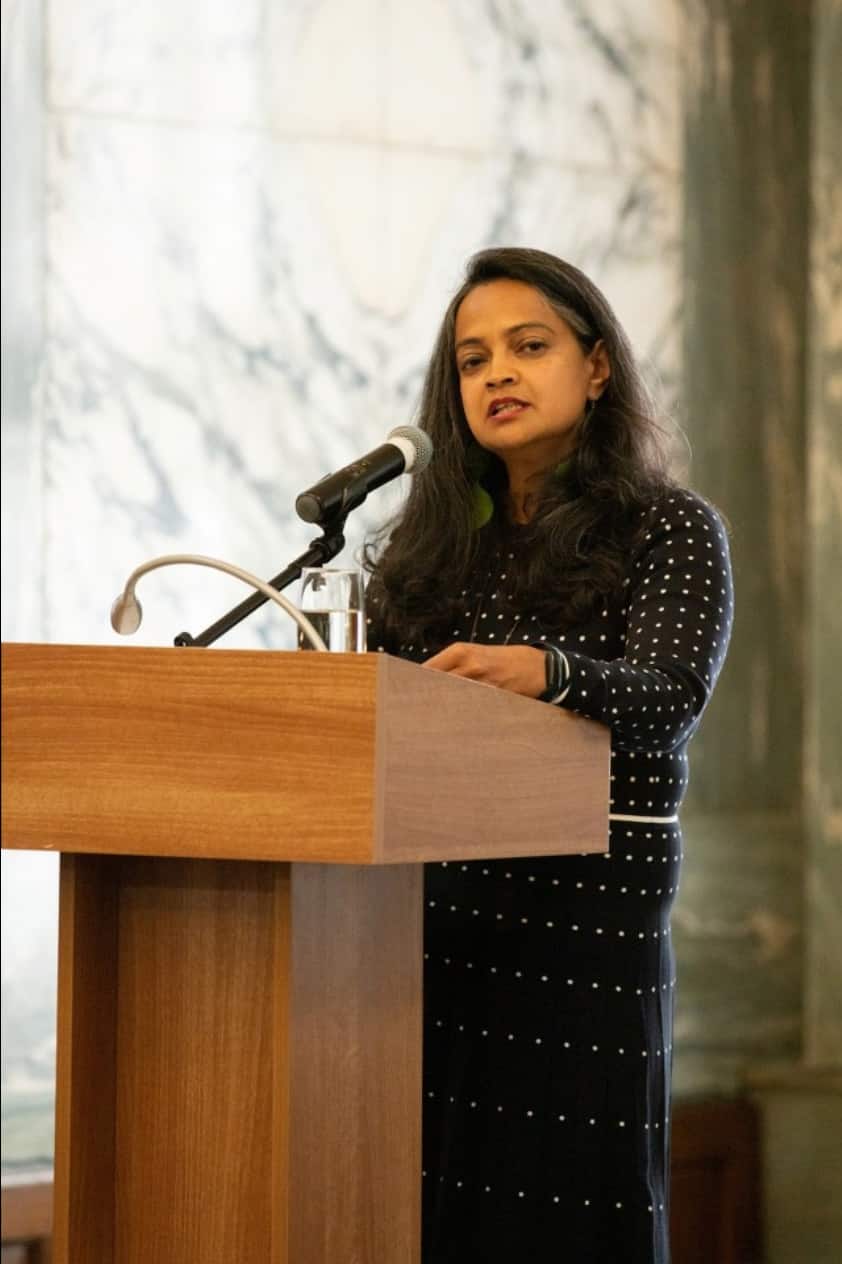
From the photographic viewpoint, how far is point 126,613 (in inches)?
79.0

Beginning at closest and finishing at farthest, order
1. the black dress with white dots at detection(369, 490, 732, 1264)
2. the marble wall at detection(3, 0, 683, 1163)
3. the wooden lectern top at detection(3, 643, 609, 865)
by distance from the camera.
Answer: the wooden lectern top at detection(3, 643, 609, 865), the black dress with white dots at detection(369, 490, 732, 1264), the marble wall at detection(3, 0, 683, 1163)

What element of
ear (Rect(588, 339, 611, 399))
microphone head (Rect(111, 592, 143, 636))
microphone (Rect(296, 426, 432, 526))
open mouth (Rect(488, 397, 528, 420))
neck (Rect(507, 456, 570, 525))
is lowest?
microphone head (Rect(111, 592, 143, 636))

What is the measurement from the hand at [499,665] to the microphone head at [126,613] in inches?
12.7

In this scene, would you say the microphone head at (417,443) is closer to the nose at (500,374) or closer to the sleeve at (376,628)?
the nose at (500,374)

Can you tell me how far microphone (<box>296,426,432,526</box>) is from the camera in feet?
6.48

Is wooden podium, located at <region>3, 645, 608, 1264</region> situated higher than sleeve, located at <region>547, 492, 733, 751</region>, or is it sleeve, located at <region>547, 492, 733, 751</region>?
sleeve, located at <region>547, 492, 733, 751</region>

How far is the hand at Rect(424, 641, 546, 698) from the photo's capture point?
1.96 meters

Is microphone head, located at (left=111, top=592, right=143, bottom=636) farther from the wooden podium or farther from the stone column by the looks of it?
the stone column

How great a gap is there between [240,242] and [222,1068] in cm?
242

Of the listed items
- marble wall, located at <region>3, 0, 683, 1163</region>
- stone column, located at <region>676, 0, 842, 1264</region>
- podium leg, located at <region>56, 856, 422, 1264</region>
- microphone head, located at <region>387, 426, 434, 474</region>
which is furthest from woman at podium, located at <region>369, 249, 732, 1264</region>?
stone column, located at <region>676, 0, 842, 1264</region>

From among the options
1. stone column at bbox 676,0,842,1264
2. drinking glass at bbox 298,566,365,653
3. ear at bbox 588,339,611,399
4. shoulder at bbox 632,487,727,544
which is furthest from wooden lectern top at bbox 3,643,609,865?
stone column at bbox 676,0,842,1264

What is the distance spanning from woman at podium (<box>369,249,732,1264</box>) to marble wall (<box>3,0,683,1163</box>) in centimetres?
132

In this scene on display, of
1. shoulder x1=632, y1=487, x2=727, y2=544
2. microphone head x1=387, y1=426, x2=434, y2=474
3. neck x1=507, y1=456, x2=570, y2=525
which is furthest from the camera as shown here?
neck x1=507, y1=456, x2=570, y2=525

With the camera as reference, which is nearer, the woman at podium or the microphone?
the microphone
